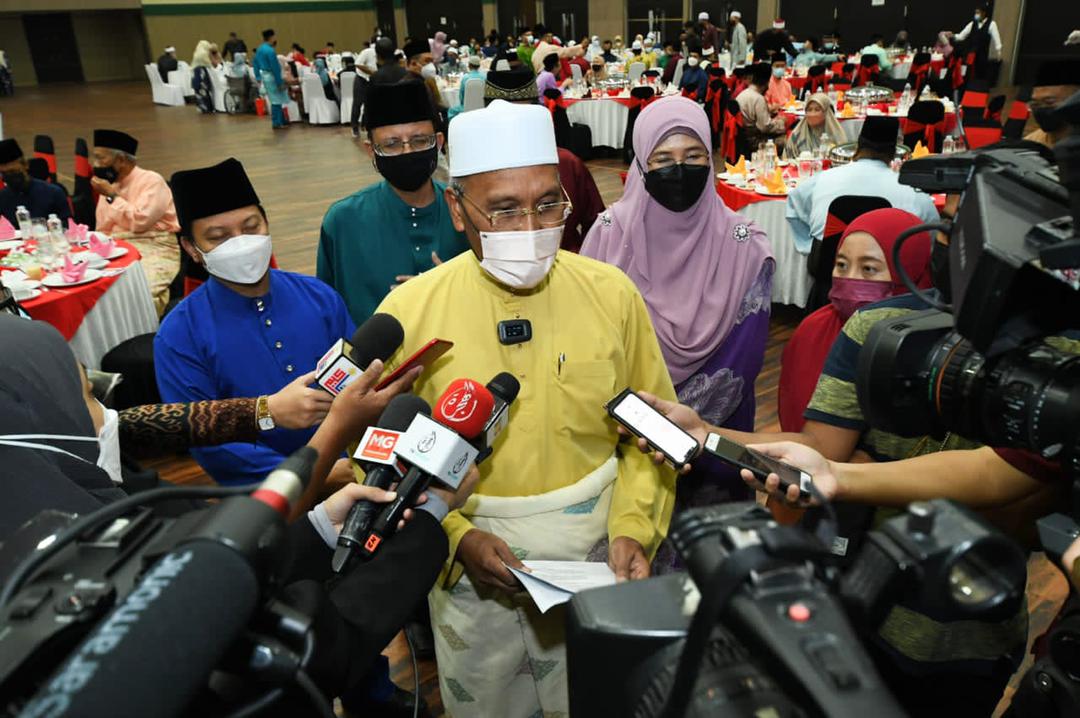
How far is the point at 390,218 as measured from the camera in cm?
266

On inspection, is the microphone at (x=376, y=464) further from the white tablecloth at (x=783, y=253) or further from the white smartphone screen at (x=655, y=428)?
the white tablecloth at (x=783, y=253)

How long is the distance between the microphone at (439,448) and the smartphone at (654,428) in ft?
0.97

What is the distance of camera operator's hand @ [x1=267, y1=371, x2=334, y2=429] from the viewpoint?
171cm

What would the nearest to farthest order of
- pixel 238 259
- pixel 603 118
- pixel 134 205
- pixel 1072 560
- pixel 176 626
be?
pixel 176 626
pixel 1072 560
pixel 238 259
pixel 134 205
pixel 603 118

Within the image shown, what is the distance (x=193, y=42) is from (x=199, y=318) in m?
26.7

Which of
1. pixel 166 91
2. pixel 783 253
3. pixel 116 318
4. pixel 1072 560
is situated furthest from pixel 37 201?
pixel 166 91

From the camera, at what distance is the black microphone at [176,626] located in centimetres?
Answer: 43

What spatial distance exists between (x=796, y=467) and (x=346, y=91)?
595 inches

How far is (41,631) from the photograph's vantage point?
1.61 feet

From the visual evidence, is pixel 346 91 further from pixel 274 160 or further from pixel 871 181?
pixel 871 181

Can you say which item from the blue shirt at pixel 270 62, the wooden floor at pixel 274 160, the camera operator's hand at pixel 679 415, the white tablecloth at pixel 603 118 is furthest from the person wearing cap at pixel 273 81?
the camera operator's hand at pixel 679 415

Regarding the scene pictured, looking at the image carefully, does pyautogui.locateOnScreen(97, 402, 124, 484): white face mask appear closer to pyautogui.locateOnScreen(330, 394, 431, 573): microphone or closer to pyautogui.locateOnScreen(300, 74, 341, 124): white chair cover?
pyautogui.locateOnScreen(330, 394, 431, 573): microphone

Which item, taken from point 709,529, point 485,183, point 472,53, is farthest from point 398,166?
point 472,53

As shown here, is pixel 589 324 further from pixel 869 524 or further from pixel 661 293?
pixel 661 293
